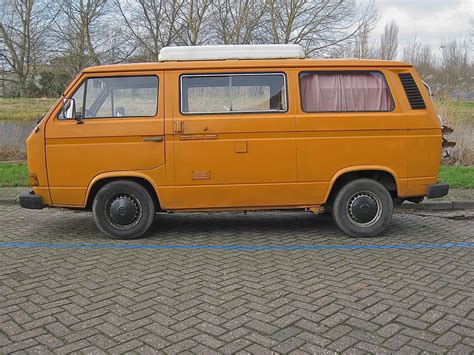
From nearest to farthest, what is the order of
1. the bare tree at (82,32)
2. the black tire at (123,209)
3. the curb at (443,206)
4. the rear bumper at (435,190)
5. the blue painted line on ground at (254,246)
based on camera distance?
the blue painted line on ground at (254,246) → the black tire at (123,209) → the rear bumper at (435,190) → the curb at (443,206) → the bare tree at (82,32)

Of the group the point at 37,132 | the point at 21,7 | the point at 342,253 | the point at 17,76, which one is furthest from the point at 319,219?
the point at 17,76

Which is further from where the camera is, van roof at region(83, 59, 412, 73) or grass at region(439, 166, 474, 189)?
grass at region(439, 166, 474, 189)

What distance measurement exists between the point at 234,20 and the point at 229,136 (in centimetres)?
1847

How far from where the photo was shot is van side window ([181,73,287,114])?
5562mm

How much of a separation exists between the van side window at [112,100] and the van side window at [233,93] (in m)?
0.41

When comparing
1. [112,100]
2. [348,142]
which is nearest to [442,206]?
[348,142]

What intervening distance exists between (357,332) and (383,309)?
49cm

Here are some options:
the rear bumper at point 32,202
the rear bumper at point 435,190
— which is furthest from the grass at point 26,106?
the rear bumper at point 435,190

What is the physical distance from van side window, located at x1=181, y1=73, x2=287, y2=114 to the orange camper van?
13mm

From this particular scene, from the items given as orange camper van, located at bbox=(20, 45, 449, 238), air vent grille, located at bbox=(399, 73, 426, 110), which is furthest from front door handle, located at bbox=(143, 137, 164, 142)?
air vent grille, located at bbox=(399, 73, 426, 110)

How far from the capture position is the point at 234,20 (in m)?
22.4

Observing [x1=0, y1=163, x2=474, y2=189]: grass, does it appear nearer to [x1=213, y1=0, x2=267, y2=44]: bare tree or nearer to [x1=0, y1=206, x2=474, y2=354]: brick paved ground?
[x1=0, y1=206, x2=474, y2=354]: brick paved ground

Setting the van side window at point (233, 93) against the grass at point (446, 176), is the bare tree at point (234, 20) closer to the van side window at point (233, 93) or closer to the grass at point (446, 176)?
the grass at point (446, 176)

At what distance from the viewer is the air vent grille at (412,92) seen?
5.70m
